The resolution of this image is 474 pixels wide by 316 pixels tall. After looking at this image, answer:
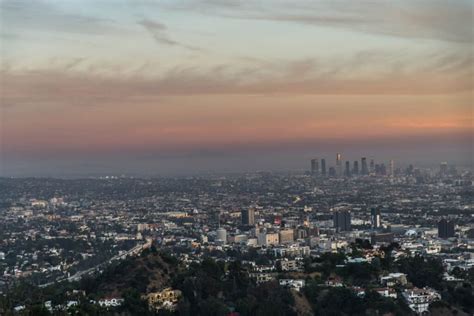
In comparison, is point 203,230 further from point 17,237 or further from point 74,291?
point 74,291

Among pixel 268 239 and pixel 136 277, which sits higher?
pixel 136 277

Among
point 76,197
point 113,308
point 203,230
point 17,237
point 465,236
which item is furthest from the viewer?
point 76,197

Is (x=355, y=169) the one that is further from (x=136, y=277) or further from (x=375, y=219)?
(x=136, y=277)

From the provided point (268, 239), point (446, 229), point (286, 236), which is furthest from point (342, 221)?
point (446, 229)

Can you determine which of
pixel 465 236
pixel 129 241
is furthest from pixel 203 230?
pixel 465 236

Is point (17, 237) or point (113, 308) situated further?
point (17, 237)
